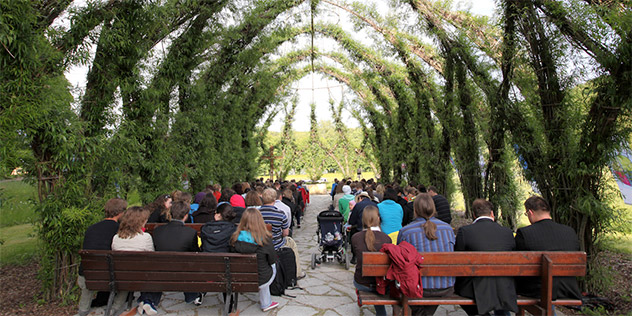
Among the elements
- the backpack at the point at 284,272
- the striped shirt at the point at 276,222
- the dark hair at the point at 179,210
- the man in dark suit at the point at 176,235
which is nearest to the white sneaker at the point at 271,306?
the backpack at the point at 284,272

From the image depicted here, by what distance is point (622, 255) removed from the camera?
624 cm

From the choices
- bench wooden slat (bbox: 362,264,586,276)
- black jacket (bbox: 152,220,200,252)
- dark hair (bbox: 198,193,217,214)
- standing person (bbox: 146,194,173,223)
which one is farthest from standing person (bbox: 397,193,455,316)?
standing person (bbox: 146,194,173,223)

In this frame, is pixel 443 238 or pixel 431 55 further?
pixel 431 55

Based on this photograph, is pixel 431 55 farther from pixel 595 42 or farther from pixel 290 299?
pixel 290 299

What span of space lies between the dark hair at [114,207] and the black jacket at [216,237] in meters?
0.91

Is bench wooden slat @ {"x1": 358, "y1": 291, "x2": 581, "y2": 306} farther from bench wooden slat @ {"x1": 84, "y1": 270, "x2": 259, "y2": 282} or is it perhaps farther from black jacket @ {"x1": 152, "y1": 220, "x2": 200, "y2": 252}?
black jacket @ {"x1": 152, "y1": 220, "x2": 200, "y2": 252}

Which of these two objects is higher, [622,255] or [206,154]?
[206,154]

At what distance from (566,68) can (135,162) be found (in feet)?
20.7

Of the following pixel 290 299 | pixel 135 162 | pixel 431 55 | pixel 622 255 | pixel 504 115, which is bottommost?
pixel 290 299

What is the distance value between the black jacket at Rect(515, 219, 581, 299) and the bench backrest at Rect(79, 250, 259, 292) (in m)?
2.58

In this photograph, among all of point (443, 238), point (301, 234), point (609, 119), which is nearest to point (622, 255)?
point (609, 119)

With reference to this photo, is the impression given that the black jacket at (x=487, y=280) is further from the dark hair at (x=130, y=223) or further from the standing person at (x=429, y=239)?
the dark hair at (x=130, y=223)

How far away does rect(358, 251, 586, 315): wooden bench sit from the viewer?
10.7 feet

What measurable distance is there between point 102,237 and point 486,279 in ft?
12.6
